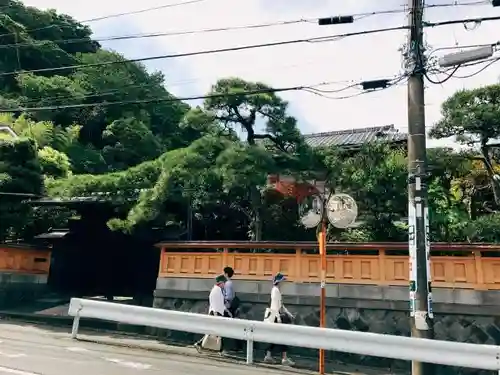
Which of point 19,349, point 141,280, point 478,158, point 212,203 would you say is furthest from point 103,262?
point 478,158

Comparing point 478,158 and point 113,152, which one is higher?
point 113,152

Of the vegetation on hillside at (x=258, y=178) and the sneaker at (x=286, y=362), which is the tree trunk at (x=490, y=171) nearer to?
the vegetation on hillside at (x=258, y=178)

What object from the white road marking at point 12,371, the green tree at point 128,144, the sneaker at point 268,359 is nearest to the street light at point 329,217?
the sneaker at point 268,359

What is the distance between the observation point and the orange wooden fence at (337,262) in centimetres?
1117

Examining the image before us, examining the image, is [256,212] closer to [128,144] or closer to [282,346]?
[282,346]

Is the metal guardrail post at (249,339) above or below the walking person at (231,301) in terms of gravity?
below

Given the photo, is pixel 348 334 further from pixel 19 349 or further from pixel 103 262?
pixel 103 262

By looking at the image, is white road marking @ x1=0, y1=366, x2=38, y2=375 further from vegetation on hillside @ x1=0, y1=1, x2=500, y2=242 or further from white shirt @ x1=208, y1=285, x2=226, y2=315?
vegetation on hillside @ x1=0, y1=1, x2=500, y2=242

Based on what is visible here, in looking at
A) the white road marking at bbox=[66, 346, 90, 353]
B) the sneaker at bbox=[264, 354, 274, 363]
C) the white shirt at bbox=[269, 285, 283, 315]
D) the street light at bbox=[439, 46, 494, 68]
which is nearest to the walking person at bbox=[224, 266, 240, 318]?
the white shirt at bbox=[269, 285, 283, 315]

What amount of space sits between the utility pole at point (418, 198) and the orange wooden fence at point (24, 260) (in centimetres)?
1558

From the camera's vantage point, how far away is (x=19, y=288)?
18.8 meters

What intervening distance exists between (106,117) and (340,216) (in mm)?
32065

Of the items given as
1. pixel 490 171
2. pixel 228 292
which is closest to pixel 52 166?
pixel 228 292

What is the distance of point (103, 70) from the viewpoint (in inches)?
1644
